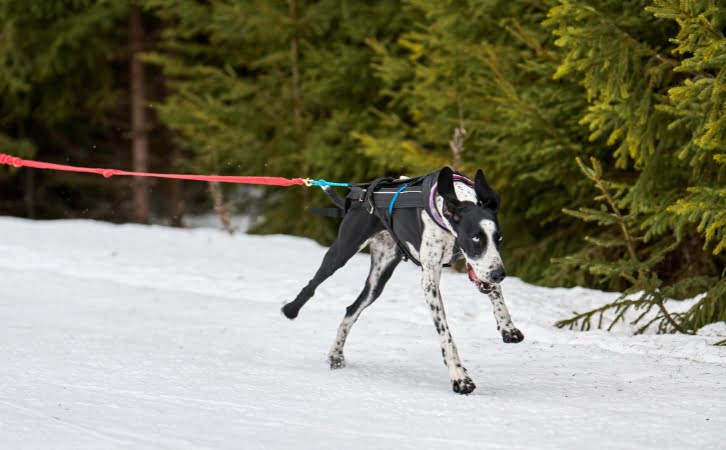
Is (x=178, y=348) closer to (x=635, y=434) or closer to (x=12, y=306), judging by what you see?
(x=12, y=306)

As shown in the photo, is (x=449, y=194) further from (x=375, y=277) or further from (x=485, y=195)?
(x=375, y=277)

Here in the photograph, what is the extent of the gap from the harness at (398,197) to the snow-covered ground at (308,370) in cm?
103

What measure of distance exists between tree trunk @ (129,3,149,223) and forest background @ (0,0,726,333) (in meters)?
0.05

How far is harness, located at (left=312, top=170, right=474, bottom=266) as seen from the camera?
5621 mm

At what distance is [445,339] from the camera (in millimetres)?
5570

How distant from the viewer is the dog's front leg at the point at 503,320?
5492mm

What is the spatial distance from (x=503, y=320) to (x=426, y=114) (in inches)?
277

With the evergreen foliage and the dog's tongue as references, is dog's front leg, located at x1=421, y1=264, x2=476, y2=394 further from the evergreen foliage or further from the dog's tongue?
the evergreen foliage

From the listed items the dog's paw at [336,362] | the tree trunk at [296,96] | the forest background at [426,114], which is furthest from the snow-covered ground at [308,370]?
the tree trunk at [296,96]

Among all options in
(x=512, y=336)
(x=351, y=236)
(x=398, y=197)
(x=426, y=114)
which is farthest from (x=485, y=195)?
(x=426, y=114)

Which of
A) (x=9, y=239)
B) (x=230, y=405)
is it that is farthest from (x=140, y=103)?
(x=230, y=405)

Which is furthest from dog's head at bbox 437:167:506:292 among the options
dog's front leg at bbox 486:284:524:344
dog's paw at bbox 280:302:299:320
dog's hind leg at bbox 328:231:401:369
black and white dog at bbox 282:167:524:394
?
dog's paw at bbox 280:302:299:320

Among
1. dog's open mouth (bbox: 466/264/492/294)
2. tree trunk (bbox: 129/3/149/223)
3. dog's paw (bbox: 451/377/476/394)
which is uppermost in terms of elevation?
dog's open mouth (bbox: 466/264/492/294)

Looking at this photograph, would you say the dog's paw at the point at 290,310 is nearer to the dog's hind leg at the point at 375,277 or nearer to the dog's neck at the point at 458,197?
the dog's hind leg at the point at 375,277
